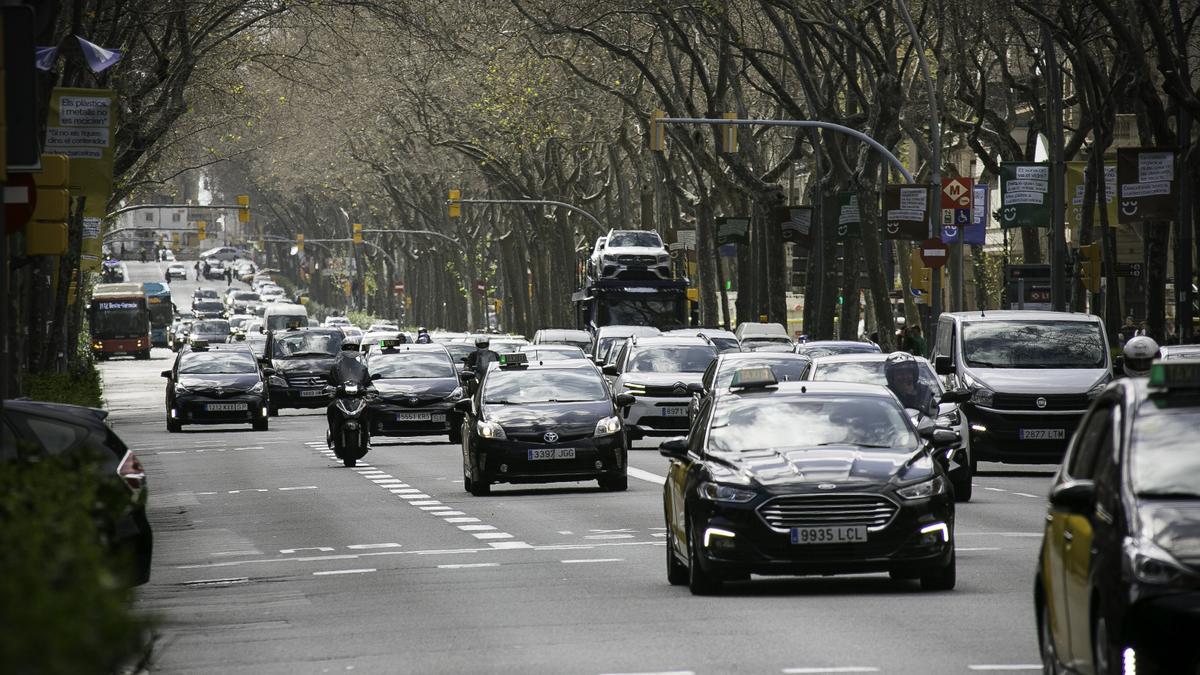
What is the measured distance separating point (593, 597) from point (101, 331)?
9347 centimetres

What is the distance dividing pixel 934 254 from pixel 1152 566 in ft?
111

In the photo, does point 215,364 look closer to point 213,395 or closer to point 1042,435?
point 213,395

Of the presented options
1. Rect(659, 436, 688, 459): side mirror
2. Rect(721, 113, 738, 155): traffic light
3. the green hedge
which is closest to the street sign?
Rect(721, 113, 738, 155): traffic light

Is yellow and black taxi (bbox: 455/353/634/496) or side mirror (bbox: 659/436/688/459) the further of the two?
yellow and black taxi (bbox: 455/353/634/496)

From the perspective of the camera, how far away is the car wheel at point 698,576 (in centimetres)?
1384

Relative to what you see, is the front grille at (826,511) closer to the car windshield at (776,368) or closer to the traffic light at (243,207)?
the car windshield at (776,368)

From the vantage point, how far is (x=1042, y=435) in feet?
87.6

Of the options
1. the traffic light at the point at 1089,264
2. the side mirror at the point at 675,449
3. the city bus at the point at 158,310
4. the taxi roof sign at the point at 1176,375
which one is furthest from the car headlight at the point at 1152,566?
the city bus at the point at 158,310

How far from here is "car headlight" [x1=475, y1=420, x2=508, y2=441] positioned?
2459cm

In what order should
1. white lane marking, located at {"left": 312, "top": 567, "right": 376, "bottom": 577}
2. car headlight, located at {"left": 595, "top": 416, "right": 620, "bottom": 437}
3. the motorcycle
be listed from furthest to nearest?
the motorcycle < car headlight, located at {"left": 595, "top": 416, "right": 620, "bottom": 437} < white lane marking, located at {"left": 312, "top": 567, "right": 376, "bottom": 577}

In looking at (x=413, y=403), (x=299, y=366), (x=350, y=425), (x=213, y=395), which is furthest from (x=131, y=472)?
(x=299, y=366)

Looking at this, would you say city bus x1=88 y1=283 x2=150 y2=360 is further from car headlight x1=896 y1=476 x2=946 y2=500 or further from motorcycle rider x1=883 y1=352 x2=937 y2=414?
car headlight x1=896 y1=476 x2=946 y2=500

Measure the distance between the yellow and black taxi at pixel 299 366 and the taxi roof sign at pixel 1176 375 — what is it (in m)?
42.4

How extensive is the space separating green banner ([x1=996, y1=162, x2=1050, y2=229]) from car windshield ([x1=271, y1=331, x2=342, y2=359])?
1587cm
